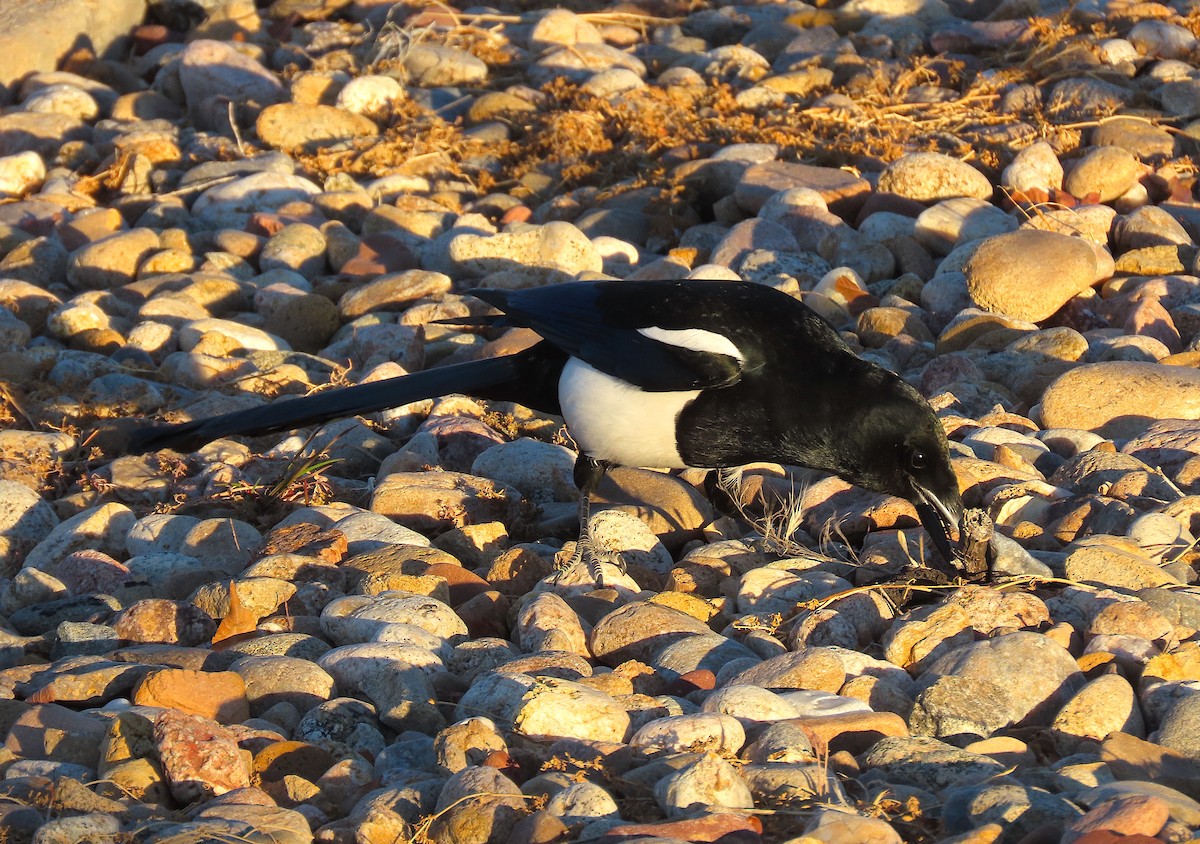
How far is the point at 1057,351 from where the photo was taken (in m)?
5.04

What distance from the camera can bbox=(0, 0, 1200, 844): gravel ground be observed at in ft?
8.74

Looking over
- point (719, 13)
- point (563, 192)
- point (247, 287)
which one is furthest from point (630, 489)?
point (719, 13)

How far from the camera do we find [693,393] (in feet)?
13.4

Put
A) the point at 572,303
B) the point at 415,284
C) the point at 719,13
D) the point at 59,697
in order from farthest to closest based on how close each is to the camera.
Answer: the point at 719,13 → the point at 415,284 → the point at 572,303 → the point at 59,697

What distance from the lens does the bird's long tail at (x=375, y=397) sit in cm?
451

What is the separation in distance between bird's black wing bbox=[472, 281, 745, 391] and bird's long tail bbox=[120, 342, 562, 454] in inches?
6.1

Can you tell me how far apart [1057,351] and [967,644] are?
2.19 metres

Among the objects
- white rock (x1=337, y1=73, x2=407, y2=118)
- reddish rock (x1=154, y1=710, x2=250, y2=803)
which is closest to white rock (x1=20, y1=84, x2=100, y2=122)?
white rock (x1=337, y1=73, x2=407, y2=118)

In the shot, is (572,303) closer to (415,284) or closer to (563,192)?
(415,284)

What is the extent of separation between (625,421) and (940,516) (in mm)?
952

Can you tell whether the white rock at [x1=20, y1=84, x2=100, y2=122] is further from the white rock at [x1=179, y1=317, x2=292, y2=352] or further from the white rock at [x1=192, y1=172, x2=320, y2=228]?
the white rock at [x1=179, y1=317, x2=292, y2=352]

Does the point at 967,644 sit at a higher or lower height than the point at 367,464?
higher

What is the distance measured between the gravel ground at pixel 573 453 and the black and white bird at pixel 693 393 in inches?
8.6

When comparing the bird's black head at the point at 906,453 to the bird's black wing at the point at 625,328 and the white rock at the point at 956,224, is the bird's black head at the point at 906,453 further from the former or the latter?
the white rock at the point at 956,224
